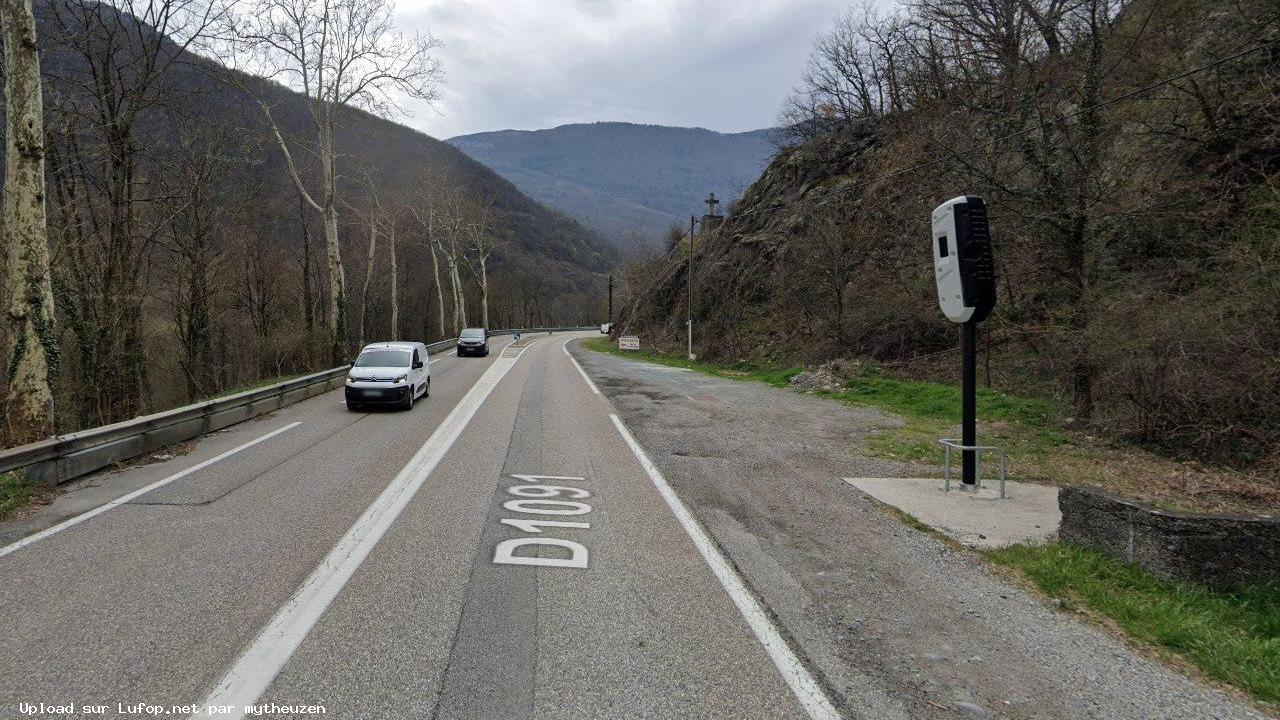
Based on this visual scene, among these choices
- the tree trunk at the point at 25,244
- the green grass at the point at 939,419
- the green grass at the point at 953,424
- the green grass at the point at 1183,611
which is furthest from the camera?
the green grass at the point at 939,419

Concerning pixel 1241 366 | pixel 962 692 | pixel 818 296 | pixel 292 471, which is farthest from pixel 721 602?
pixel 818 296

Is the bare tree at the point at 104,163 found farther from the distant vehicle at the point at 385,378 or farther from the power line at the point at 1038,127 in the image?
the power line at the point at 1038,127

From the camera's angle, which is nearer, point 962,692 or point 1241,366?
point 962,692

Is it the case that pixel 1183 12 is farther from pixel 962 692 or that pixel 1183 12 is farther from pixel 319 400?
pixel 319 400

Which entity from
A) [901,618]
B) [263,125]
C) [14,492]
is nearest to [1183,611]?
[901,618]

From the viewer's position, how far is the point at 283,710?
3.01 meters

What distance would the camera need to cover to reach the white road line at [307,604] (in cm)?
316

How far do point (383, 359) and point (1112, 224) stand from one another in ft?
51.4

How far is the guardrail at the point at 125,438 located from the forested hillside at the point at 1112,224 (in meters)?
14.3

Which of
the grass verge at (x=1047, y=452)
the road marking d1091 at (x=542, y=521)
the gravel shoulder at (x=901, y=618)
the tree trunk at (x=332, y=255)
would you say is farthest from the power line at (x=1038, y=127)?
Answer: the tree trunk at (x=332, y=255)

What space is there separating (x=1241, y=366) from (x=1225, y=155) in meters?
5.96

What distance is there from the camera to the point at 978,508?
6.69m

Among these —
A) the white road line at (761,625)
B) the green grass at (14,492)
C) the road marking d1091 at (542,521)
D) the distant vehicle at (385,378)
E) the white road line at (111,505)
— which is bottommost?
the white road line at (761,625)

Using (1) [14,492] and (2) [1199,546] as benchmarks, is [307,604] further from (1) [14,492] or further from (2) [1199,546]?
(2) [1199,546]
